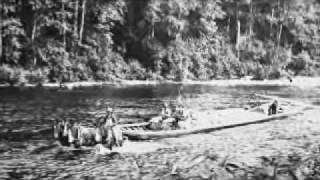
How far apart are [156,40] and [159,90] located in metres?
18.6

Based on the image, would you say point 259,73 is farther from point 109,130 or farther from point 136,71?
point 109,130

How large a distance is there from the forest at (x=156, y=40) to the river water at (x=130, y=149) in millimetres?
15981

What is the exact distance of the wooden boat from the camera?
25.3 meters

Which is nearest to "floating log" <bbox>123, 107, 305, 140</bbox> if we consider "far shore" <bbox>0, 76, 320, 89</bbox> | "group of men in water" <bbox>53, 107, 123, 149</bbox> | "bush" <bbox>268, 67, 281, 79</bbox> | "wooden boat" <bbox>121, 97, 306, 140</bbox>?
"wooden boat" <bbox>121, 97, 306, 140</bbox>

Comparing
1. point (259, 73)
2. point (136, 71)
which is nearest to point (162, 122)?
point (136, 71)

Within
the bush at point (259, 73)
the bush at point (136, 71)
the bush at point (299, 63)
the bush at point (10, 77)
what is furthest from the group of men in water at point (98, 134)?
the bush at point (299, 63)

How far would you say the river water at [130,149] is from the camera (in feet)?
62.2

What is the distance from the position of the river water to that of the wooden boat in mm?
510

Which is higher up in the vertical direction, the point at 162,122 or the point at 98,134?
the point at 162,122

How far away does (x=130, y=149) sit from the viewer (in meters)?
23.0

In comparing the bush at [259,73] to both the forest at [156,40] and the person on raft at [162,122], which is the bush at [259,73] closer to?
the forest at [156,40]

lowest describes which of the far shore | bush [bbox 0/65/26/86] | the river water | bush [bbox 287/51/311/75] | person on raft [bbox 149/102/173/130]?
the river water

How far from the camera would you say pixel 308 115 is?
123ft

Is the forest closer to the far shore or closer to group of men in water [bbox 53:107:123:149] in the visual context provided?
the far shore
